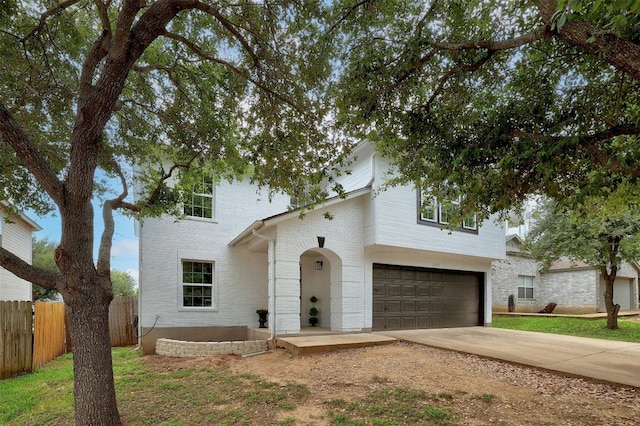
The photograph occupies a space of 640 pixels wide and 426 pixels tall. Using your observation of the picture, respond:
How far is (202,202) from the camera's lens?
475 inches

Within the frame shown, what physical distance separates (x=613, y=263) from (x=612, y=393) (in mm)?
11482

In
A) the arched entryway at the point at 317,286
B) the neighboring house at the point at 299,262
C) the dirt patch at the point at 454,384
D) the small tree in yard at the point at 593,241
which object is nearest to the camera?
the dirt patch at the point at 454,384

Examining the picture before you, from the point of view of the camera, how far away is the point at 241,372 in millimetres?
7684

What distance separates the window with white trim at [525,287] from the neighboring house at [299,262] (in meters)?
11.1

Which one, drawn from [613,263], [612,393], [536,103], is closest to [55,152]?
[536,103]

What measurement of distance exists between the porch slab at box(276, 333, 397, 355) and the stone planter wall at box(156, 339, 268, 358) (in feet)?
2.03

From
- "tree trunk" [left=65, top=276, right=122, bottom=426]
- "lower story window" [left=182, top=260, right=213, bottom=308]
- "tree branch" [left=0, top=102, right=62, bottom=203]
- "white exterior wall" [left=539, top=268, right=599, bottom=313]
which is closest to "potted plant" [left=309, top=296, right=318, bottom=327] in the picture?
"lower story window" [left=182, top=260, right=213, bottom=308]

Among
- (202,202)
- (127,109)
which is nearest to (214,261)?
(202,202)

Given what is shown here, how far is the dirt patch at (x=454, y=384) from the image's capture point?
4895 mm

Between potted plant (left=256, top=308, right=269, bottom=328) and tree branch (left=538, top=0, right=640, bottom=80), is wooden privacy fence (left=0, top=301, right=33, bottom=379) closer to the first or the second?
potted plant (left=256, top=308, right=269, bottom=328)

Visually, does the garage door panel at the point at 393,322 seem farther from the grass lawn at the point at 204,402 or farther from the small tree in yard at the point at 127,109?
the small tree in yard at the point at 127,109

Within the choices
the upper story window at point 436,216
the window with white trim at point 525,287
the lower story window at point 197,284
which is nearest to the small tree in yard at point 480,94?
the upper story window at point 436,216

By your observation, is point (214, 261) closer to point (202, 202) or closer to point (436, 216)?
point (202, 202)

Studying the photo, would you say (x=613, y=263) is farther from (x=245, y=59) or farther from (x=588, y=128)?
(x=245, y=59)
